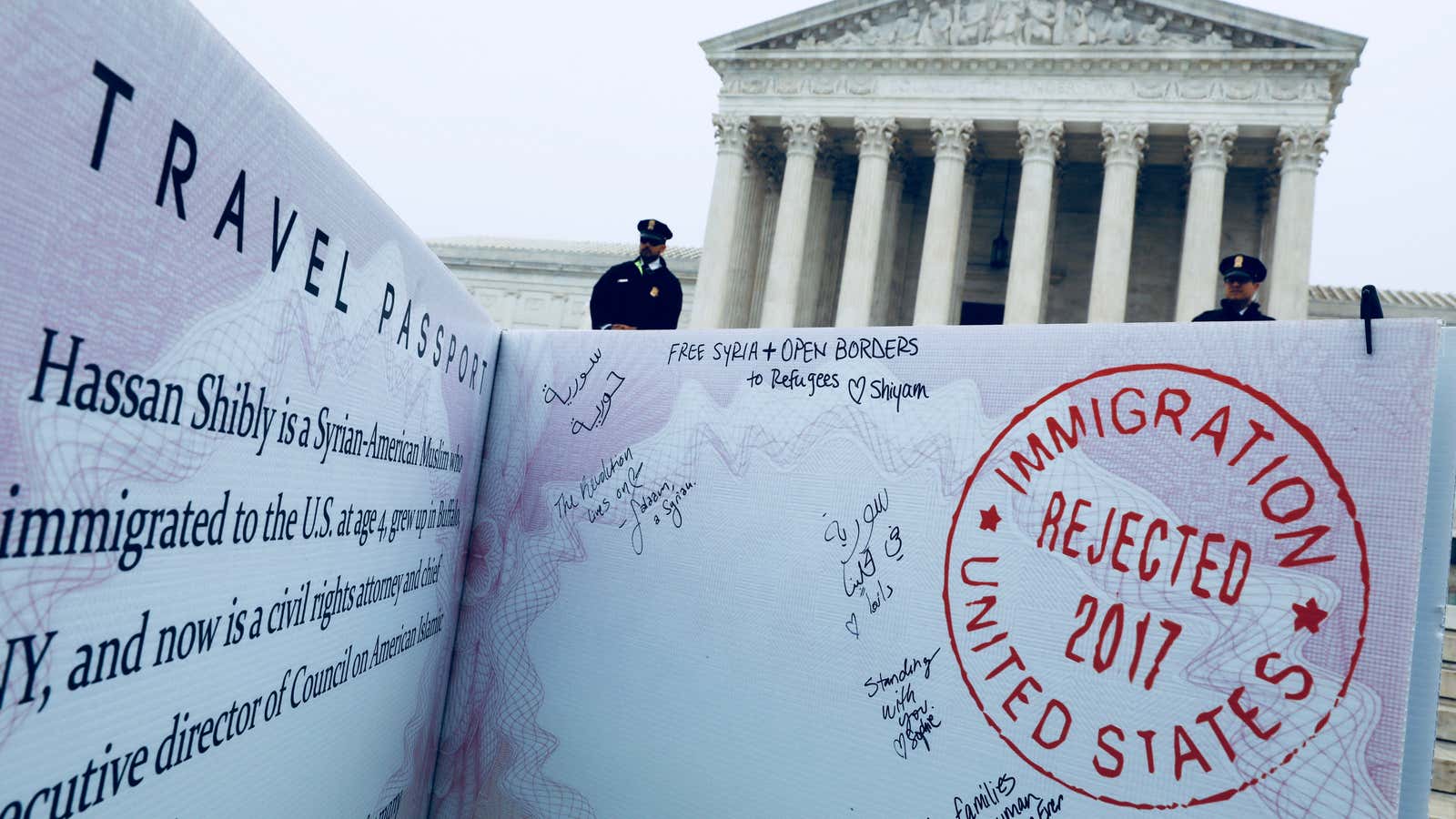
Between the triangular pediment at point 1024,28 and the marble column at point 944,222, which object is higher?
the triangular pediment at point 1024,28

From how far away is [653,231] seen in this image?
5754 millimetres

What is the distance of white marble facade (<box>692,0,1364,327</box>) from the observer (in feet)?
58.9

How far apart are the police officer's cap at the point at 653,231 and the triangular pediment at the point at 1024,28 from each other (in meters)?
17.0

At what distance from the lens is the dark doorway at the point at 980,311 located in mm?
22125

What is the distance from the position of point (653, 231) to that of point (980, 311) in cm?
1837

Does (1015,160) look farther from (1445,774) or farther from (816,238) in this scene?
(1445,774)

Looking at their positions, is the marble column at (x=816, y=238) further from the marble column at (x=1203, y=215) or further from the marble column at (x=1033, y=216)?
the marble column at (x=1203, y=215)

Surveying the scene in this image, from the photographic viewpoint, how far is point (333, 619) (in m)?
2.00

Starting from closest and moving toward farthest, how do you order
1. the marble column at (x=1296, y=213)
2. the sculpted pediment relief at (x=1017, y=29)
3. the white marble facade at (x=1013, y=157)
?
the marble column at (x=1296, y=213), the white marble facade at (x=1013, y=157), the sculpted pediment relief at (x=1017, y=29)

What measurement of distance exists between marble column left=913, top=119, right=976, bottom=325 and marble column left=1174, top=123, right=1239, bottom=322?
4938 mm
